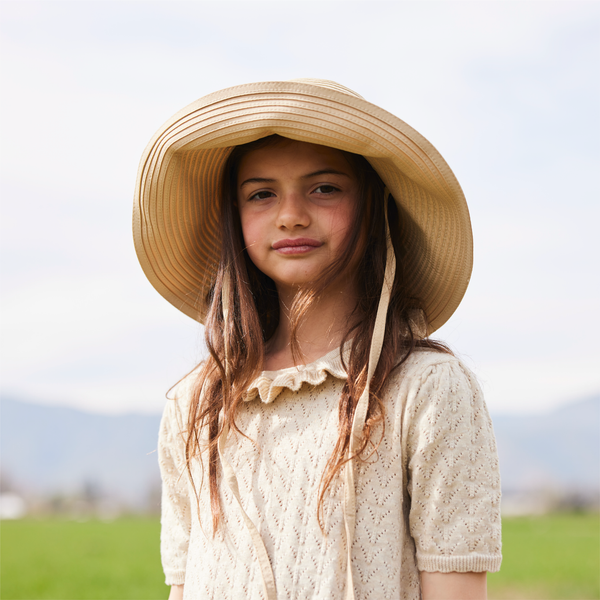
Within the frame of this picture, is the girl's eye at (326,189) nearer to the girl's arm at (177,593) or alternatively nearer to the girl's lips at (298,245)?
the girl's lips at (298,245)

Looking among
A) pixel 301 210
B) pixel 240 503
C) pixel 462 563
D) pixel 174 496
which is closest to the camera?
pixel 462 563

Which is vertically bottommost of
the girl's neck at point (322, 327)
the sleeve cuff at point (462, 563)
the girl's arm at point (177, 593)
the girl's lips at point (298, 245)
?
the girl's arm at point (177, 593)

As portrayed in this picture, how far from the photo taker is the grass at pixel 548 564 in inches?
416

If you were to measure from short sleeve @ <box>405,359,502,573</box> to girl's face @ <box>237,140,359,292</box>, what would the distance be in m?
0.42

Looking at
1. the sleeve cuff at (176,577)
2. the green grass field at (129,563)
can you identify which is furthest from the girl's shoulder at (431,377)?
the green grass field at (129,563)

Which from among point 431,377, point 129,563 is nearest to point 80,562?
point 129,563

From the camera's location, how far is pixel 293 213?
5.78 feet

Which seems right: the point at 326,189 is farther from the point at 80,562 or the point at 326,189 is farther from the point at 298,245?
the point at 80,562

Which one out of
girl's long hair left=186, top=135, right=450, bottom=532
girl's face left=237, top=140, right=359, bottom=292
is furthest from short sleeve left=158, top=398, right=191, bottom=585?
girl's face left=237, top=140, right=359, bottom=292

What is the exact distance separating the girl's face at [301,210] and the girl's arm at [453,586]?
772 mm

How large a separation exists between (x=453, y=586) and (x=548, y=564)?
37.4ft

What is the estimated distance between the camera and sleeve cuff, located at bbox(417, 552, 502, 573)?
155cm

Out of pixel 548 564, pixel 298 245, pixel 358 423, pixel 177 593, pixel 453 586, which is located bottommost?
pixel 548 564

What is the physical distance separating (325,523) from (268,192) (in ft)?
2.81
